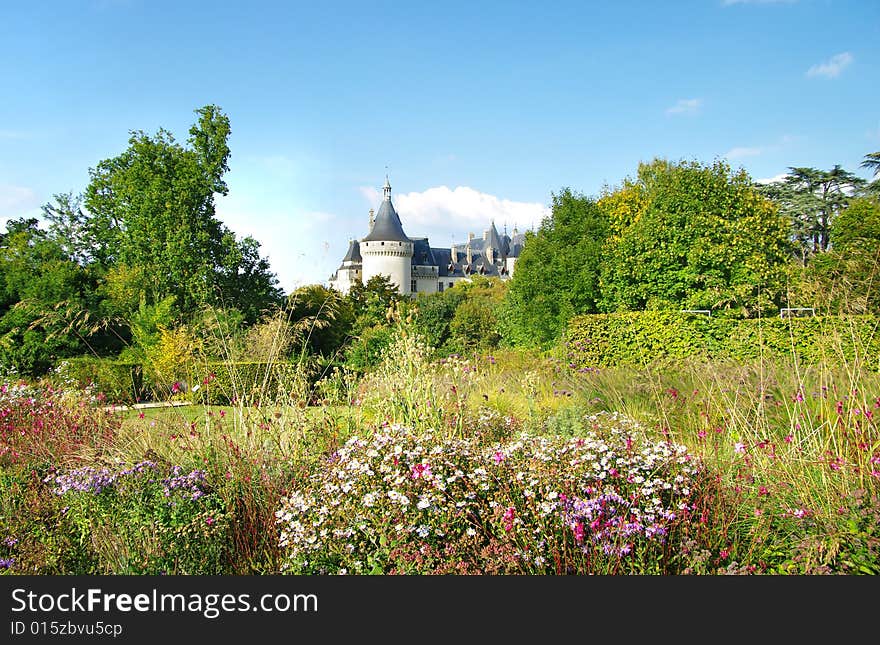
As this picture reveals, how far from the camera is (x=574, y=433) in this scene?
179 inches

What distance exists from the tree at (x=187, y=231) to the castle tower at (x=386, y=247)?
41.9 m

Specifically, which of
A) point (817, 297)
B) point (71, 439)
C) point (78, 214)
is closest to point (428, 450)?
point (71, 439)

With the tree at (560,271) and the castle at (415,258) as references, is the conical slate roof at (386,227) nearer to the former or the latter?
the castle at (415,258)

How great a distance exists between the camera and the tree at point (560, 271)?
52.9 feet

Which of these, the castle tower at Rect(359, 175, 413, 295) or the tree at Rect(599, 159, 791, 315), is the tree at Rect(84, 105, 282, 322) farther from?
the castle tower at Rect(359, 175, 413, 295)

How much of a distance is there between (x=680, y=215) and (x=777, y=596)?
44.7 ft

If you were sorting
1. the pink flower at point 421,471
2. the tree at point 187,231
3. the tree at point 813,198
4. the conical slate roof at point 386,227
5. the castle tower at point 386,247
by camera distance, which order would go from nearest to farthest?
the pink flower at point 421,471, the tree at point 187,231, the tree at point 813,198, the castle tower at point 386,247, the conical slate roof at point 386,227

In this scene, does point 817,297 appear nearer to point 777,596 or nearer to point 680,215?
point 777,596

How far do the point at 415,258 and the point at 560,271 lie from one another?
194 ft

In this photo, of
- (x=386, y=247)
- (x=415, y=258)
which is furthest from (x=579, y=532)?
(x=415, y=258)

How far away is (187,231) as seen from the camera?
18641 millimetres

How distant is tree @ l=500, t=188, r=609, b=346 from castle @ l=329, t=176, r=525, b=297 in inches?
1746

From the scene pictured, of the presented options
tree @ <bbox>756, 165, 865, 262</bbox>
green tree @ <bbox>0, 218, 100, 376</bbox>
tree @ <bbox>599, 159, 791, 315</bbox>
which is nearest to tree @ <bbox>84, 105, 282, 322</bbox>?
green tree @ <bbox>0, 218, 100, 376</bbox>

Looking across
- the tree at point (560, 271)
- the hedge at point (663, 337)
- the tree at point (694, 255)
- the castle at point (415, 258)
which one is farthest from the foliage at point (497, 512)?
the castle at point (415, 258)
